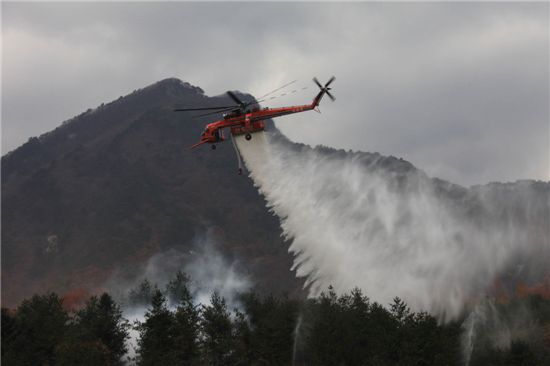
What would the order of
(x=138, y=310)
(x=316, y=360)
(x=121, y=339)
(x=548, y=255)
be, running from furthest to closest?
1. (x=548, y=255)
2. (x=138, y=310)
3. (x=121, y=339)
4. (x=316, y=360)

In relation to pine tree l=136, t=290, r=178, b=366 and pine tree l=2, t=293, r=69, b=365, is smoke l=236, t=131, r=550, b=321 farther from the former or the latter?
pine tree l=2, t=293, r=69, b=365

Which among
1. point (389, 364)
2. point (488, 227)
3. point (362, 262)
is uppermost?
point (488, 227)

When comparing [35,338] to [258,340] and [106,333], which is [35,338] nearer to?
[106,333]

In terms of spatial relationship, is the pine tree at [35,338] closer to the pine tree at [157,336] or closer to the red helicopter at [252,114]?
the pine tree at [157,336]

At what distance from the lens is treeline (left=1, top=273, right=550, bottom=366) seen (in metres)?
59.5

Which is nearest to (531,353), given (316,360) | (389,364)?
(389,364)

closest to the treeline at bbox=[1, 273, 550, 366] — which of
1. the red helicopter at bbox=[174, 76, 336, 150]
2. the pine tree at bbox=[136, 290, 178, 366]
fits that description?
the pine tree at bbox=[136, 290, 178, 366]

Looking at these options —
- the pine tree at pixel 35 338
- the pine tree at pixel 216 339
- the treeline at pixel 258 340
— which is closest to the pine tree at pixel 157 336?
the treeline at pixel 258 340

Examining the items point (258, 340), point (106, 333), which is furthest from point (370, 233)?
point (106, 333)

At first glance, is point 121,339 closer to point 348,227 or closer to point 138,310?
point 348,227

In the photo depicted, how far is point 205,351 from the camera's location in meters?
64.8

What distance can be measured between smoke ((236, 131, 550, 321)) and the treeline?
5.59 meters

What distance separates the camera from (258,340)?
66500 mm

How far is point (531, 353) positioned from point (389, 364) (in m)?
12.9
